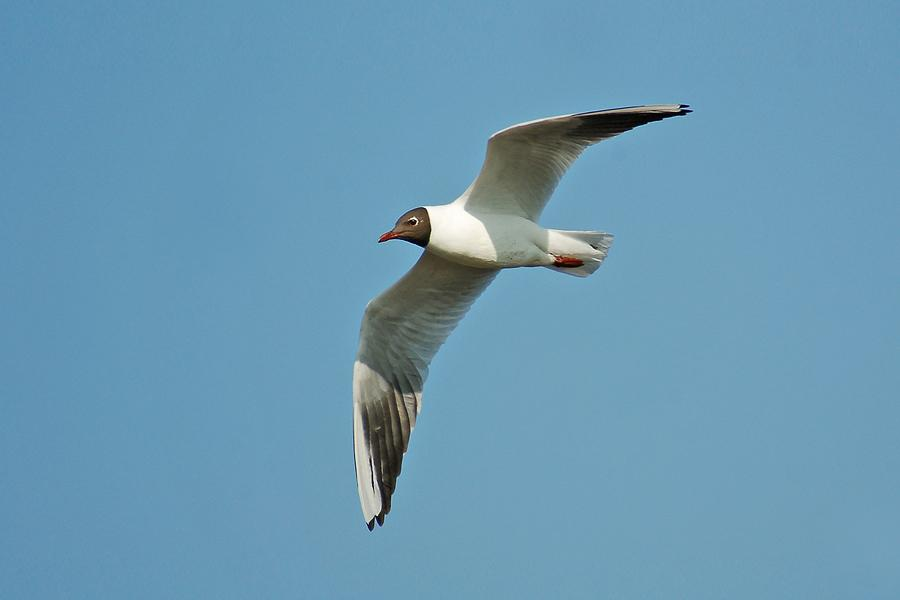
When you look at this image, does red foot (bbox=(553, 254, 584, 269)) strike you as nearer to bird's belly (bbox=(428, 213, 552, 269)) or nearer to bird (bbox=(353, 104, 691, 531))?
bird (bbox=(353, 104, 691, 531))

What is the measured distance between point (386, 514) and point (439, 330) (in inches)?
63.8

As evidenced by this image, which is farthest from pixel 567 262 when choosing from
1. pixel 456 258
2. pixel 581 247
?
pixel 456 258

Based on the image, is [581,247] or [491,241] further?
[581,247]

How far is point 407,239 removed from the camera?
377 inches

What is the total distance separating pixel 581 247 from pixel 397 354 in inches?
75.6

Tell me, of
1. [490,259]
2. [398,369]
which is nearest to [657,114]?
[490,259]

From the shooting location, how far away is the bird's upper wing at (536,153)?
29.7 feet

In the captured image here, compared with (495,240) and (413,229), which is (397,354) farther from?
(495,240)

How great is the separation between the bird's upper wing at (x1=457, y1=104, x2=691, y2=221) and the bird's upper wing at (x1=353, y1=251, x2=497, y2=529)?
947 mm

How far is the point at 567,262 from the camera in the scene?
9.88m

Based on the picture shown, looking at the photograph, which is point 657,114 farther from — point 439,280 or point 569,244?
point 439,280

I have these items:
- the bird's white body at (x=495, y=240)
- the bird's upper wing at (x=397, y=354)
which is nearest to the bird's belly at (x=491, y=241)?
the bird's white body at (x=495, y=240)

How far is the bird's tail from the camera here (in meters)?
9.78

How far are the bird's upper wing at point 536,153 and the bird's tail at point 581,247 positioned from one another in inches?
11.3
